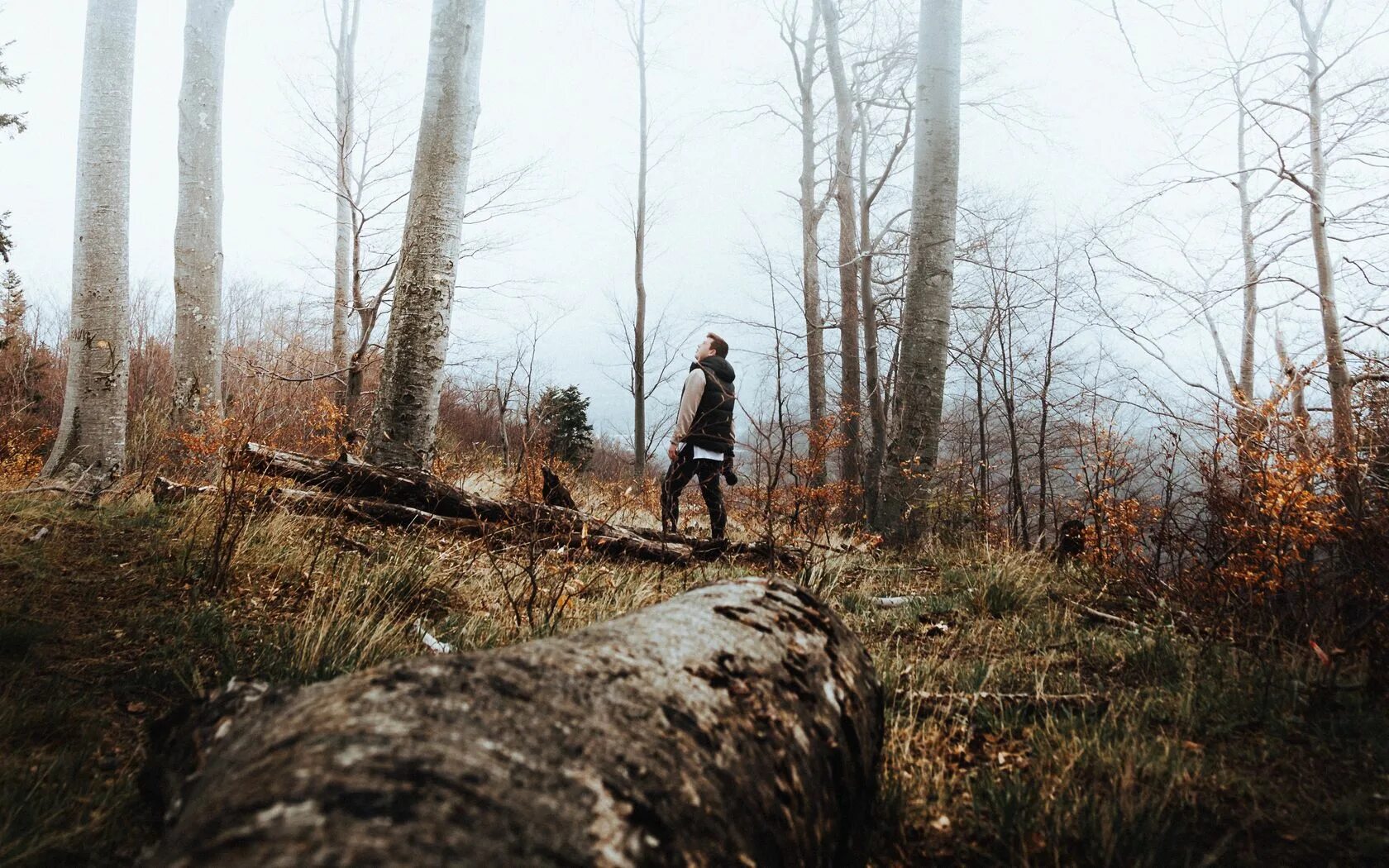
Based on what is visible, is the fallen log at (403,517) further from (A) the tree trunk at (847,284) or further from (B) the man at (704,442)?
(A) the tree trunk at (847,284)

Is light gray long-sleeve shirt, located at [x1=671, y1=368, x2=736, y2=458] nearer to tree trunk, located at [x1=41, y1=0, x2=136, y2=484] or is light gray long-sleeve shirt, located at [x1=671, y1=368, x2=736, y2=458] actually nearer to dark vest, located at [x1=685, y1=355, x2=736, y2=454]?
dark vest, located at [x1=685, y1=355, x2=736, y2=454]

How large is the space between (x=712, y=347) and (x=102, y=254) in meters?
4.98

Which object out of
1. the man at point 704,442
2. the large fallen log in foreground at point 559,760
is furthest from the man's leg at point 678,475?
the large fallen log in foreground at point 559,760

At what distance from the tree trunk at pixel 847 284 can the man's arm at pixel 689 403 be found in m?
4.29

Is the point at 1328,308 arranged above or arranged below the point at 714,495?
above

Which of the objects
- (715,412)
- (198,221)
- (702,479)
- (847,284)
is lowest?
(702,479)

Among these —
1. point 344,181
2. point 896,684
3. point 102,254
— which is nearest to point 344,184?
point 344,181

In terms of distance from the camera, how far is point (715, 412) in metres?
5.52

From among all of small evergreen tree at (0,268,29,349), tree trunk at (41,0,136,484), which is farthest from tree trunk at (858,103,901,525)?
small evergreen tree at (0,268,29,349)

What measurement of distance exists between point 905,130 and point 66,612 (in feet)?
44.3

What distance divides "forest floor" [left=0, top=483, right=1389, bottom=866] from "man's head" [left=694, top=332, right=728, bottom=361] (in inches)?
104

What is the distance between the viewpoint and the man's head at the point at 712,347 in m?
5.84

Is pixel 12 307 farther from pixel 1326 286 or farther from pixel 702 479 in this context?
pixel 1326 286

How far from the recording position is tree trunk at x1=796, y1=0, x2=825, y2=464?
38.9 ft
